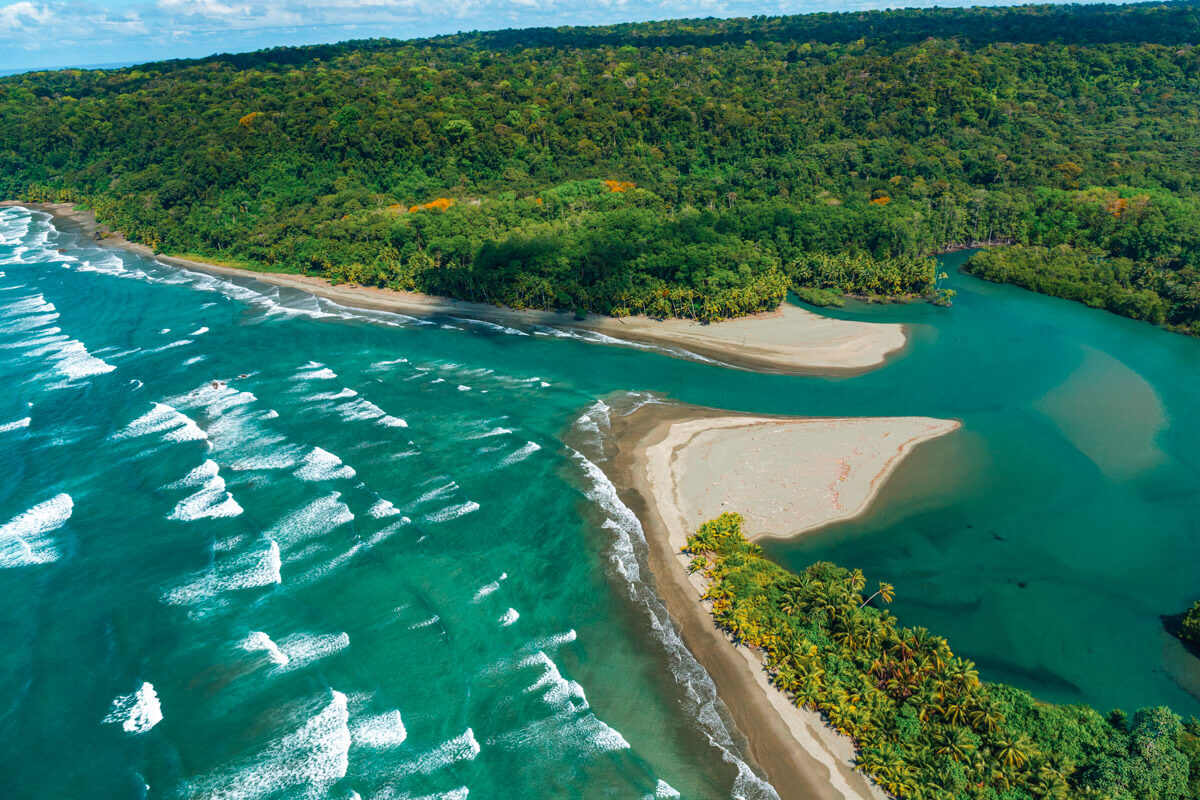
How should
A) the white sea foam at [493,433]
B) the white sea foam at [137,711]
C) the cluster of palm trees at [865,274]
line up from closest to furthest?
the white sea foam at [137,711]
the white sea foam at [493,433]
the cluster of palm trees at [865,274]

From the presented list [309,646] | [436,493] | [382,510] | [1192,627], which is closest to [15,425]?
[382,510]

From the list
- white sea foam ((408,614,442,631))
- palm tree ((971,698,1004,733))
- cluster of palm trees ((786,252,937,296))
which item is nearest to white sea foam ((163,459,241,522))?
white sea foam ((408,614,442,631))

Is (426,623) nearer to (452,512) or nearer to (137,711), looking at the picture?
(452,512)

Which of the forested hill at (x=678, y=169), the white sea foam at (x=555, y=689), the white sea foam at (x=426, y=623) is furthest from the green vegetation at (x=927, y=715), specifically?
the forested hill at (x=678, y=169)

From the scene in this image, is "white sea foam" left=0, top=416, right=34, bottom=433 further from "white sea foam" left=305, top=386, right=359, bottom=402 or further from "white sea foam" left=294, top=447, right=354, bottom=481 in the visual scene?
"white sea foam" left=294, top=447, right=354, bottom=481

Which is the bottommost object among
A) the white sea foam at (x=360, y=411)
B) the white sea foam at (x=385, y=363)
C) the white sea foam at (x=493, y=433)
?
the white sea foam at (x=493, y=433)

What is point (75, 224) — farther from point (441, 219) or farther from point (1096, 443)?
point (1096, 443)

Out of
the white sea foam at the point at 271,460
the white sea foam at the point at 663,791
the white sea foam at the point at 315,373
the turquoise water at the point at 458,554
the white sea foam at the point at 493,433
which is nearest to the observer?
the white sea foam at the point at 663,791

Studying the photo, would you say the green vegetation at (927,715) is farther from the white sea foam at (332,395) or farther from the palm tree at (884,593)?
the white sea foam at (332,395)
